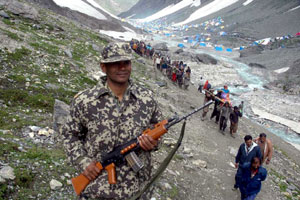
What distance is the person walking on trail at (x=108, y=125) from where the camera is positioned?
1966 mm

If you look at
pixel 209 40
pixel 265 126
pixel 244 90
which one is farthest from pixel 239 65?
pixel 209 40

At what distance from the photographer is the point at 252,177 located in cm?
426

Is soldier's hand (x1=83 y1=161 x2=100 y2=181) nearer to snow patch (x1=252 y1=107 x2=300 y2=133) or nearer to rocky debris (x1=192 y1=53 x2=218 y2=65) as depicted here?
snow patch (x1=252 y1=107 x2=300 y2=133)

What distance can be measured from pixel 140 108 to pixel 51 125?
388 centimetres

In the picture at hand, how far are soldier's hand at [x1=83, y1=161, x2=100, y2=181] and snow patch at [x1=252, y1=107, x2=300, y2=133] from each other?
572 inches

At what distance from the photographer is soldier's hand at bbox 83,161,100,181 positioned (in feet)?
6.40

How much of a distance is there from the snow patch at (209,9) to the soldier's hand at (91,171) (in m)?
87.2

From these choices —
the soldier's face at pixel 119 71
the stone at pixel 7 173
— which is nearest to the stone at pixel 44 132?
the stone at pixel 7 173

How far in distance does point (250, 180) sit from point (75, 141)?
145 inches

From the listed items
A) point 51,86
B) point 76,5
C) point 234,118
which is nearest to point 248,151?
point 234,118

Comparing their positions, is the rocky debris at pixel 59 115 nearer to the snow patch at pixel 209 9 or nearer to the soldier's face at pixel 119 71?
the soldier's face at pixel 119 71

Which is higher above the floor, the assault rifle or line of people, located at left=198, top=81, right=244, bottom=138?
the assault rifle

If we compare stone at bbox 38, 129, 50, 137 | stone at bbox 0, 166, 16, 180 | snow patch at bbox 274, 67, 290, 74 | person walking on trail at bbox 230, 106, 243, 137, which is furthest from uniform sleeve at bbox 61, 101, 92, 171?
snow patch at bbox 274, 67, 290, 74

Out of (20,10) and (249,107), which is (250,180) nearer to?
(249,107)
